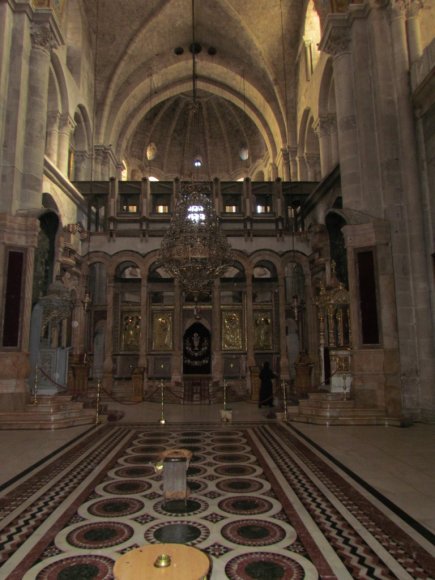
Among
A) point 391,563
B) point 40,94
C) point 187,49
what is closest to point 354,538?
point 391,563

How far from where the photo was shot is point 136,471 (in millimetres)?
5141

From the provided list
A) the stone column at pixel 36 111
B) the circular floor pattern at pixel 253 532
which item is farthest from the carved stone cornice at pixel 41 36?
the circular floor pattern at pixel 253 532

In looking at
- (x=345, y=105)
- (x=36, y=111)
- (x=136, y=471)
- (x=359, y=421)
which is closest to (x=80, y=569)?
(x=136, y=471)

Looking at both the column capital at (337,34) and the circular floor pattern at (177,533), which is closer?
the circular floor pattern at (177,533)

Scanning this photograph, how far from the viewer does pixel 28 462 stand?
18.2 ft

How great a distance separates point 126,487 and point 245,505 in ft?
4.55

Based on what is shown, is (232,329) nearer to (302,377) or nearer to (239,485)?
(302,377)

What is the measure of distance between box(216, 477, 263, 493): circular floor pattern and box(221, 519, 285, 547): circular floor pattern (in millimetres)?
814

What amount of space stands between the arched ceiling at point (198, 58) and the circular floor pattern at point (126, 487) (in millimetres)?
17278

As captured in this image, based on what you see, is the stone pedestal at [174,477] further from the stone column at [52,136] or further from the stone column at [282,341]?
the stone column at [52,136]

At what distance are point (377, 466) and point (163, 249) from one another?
6.53 metres

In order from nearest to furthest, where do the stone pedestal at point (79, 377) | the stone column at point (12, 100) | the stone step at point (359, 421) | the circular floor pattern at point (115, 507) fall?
the circular floor pattern at point (115, 507) < the stone step at point (359, 421) < the stone column at point (12, 100) < the stone pedestal at point (79, 377)

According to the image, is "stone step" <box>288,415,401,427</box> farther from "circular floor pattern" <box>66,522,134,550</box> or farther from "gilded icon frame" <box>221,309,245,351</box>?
"gilded icon frame" <box>221,309,245,351</box>

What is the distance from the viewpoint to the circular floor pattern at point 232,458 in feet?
18.4
